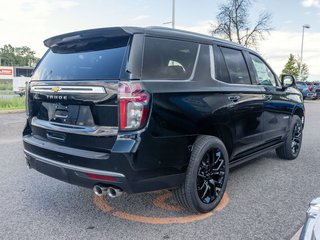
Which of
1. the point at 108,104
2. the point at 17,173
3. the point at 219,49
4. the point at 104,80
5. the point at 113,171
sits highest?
the point at 219,49

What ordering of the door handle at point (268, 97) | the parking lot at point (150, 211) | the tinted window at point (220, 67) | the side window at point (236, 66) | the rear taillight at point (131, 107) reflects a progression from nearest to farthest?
1. the rear taillight at point (131, 107)
2. the parking lot at point (150, 211)
3. the tinted window at point (220, 67)
4. the side window at point (236, 66)
5. the door handle at point (268, 97)

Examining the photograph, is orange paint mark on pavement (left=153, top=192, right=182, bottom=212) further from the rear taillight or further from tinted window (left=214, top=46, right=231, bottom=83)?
tinted window (left=214, top=46, right=231, bottom=83)

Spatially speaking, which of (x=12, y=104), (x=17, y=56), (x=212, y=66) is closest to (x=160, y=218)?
(x=212, y=66)

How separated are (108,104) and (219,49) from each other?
68.6 inches

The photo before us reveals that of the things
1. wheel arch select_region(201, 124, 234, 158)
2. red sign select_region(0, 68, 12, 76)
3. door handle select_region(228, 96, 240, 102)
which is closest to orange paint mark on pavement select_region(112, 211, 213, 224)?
wheel arch select_region(201, 124, 234, 158)

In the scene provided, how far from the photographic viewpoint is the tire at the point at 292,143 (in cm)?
568

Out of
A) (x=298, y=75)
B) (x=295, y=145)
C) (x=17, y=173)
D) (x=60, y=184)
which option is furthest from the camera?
(x=298, y=75)

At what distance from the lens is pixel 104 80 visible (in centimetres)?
285

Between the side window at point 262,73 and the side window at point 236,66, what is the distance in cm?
38

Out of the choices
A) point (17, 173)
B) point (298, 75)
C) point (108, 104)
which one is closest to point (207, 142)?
point (108, 104)

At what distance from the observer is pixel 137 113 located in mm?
2746

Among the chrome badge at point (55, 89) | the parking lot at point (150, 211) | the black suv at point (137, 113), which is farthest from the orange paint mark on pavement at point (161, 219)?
the chrome badge at point (55, 89)

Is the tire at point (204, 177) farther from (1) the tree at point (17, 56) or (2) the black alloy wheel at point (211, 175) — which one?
(1) the tree at point (17, 56)

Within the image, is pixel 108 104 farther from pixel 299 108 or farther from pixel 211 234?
pixel 299 108
